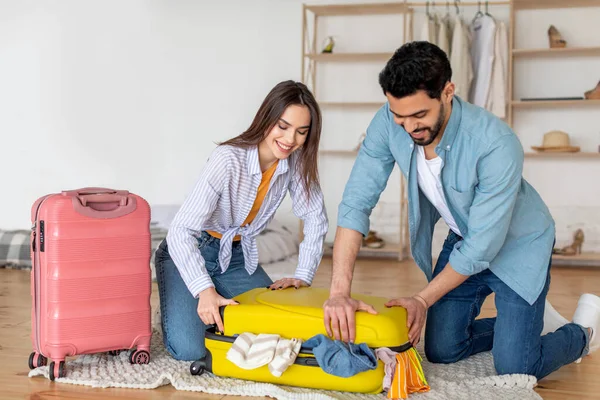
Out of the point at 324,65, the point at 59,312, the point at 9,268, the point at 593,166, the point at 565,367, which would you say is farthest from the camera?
the point at 324,65

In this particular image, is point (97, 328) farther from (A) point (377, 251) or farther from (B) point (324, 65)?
(B) point (324, 65)

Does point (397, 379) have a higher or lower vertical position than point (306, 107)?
lower

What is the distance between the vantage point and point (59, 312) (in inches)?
82.4

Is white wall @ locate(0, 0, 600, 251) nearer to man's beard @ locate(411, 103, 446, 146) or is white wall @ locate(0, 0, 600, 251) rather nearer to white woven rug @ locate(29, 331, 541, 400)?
white woven rug @ locate(29, 331, 541, 400)

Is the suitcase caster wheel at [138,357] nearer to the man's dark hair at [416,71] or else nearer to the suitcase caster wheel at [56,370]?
the suitcase caster wheel at [56,370]

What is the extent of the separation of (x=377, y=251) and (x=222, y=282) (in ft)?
9.54

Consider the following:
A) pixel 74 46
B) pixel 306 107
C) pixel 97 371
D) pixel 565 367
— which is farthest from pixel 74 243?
pixel 74 46

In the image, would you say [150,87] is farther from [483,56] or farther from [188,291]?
[188,291]

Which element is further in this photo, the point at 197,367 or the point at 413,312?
the point at 197,367

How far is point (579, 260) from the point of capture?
4.96 meters

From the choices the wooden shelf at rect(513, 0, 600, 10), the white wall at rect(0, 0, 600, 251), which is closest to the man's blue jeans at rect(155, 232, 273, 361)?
the white wall at rect(0, 0, 600, 251)

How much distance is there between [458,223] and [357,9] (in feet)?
10.9

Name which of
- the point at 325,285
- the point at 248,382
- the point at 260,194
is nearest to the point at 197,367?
Result: the point at 248,382

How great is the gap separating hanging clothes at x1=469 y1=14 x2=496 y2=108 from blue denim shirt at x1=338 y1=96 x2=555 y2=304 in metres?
2.83
